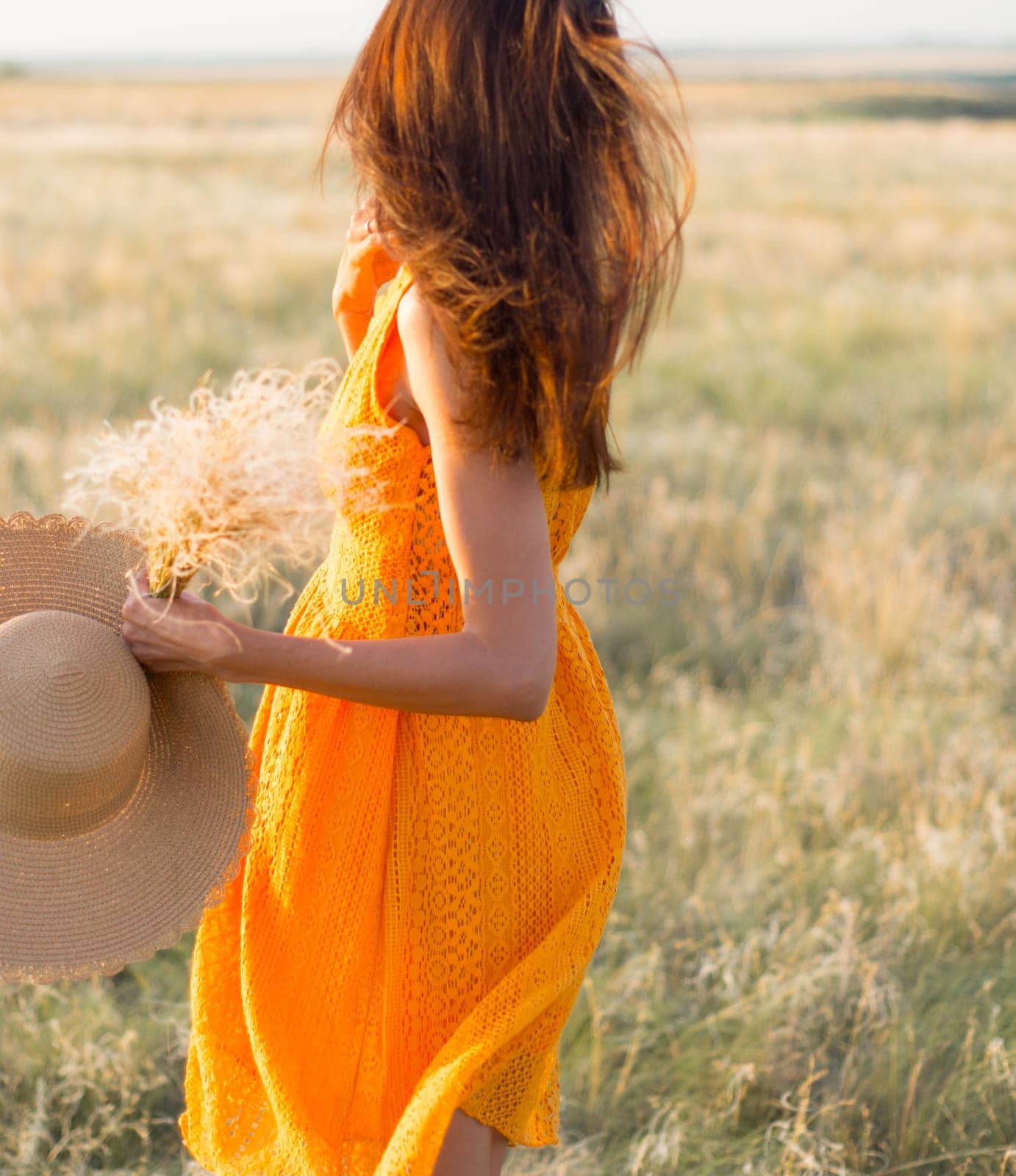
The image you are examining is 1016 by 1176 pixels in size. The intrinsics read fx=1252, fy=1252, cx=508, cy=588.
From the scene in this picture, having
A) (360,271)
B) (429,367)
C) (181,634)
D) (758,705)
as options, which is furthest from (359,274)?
(758,705)

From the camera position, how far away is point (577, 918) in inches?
70.0

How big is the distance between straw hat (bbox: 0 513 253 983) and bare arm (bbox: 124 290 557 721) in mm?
120

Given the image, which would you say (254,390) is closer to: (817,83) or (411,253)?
(411,253)

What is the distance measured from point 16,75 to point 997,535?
9276 cm

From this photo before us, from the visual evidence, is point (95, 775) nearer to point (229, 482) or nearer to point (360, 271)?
point (229, 482)

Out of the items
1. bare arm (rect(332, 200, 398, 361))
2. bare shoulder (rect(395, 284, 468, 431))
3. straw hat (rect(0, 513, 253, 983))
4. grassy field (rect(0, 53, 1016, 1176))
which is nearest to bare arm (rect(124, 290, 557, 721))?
bare shoulder (rect(395, 284, 468, 431))

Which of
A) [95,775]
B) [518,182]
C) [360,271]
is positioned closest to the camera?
[518,182]

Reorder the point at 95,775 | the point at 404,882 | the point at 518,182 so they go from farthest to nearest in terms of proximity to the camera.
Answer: the point at 404,882 → the point at 95,775 → the point at 518,182

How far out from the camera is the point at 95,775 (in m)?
1.52

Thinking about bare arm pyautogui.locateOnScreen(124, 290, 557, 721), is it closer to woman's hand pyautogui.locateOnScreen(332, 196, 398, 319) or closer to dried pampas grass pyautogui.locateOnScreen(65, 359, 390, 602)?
dried pampas grass pyautogui.locateOnScreen(65, 359, 390, 602)

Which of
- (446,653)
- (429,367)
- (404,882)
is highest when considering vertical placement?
(429,367)

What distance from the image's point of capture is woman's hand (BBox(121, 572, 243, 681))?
1.47m

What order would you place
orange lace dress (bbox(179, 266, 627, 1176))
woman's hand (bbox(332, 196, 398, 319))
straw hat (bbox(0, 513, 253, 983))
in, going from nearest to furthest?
straw hat (bbox(0, 513, 253, 983))
orange lace dress (bbox(179, 266, 627, 1176))
woman's hand (bbox(332, 196, 398, 319))

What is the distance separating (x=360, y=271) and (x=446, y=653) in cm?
72
